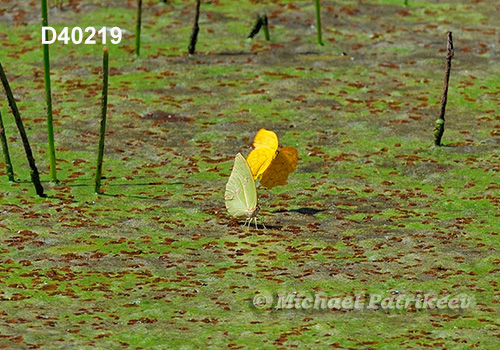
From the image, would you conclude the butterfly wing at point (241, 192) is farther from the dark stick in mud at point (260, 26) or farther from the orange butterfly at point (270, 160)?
the dark stick in mud at point (260, 26)

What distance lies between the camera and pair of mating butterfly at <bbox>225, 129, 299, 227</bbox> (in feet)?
49.3

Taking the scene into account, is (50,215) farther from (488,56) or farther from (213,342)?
(488,56)

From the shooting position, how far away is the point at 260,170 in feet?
52.1

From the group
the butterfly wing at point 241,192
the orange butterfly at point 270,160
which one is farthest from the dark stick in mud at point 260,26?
the butterfly wing at point 241,192

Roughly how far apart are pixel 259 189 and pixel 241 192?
1891 mm

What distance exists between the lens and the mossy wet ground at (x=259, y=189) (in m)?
11.3

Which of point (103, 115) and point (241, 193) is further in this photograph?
point (103, 115)

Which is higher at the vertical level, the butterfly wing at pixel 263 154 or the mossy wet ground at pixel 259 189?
the butterfly wing at pixel 263 154

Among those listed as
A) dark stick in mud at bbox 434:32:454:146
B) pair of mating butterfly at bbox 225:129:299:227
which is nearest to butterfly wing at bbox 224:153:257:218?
pair of mating butterfly at bbox 225:129:299:227

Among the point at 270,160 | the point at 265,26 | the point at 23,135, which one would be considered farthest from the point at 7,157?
the point at 265,26

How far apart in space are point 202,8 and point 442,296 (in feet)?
53.5

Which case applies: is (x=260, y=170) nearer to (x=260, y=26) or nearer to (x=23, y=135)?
(x=23, y=135)

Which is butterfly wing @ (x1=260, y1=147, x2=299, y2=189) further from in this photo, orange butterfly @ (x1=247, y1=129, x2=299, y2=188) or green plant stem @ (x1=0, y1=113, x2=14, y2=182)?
green plant stem @ (x1=0, y1=113, x2=14, y2=182)

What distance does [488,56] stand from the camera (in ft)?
77.3
